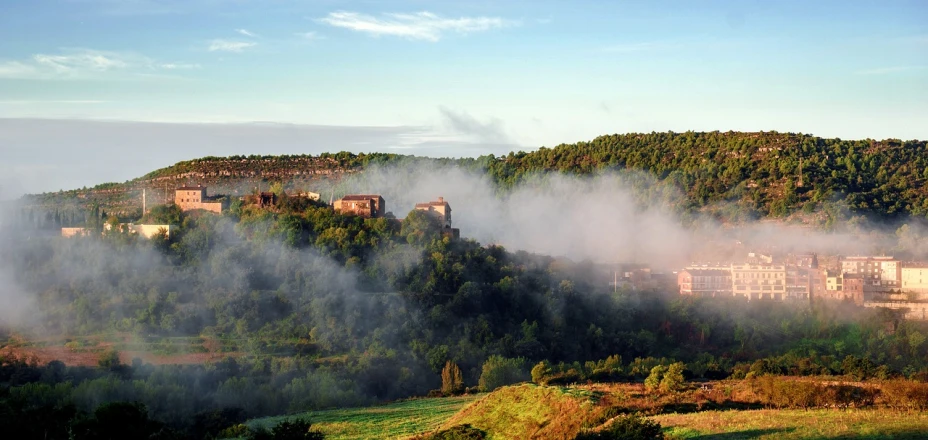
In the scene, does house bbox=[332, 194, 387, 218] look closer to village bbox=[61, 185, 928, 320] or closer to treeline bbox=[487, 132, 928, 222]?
village bbox=[61, 185, 928, 320]

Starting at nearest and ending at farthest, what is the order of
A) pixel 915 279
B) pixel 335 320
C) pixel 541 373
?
pixel 541 373 < pixel 335 320 < pixel 915 279

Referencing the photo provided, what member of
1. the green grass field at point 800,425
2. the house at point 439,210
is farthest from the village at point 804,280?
the green grass field at point 800,425

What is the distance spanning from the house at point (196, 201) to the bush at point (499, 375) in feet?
75.6

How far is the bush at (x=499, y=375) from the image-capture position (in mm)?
41812

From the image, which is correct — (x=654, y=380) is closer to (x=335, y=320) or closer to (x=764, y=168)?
(x=335, y=320)

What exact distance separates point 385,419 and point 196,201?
1348 inches

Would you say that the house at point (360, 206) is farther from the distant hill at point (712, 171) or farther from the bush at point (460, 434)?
the bush at point (460, 434)

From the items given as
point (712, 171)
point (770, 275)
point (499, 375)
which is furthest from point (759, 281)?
point (499, 375)

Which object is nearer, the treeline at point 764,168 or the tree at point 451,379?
the tree at point 451,379

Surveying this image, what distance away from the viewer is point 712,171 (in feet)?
280

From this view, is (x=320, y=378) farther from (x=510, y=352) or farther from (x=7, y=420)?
(x=7, y=420)

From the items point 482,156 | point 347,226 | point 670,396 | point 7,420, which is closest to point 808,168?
point 482,156

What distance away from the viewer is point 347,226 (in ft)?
192

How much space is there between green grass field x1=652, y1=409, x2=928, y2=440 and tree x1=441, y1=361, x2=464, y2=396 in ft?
57.9
